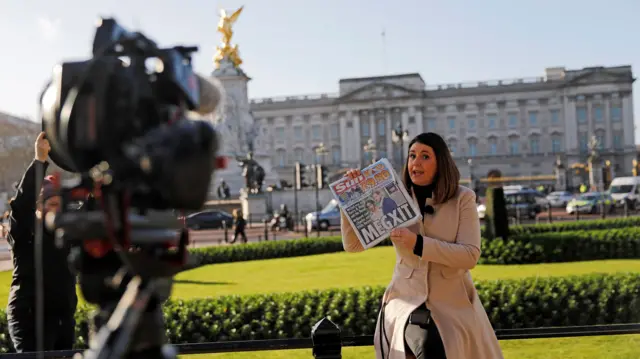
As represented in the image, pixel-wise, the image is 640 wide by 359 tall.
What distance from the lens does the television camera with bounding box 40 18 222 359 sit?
1237mm

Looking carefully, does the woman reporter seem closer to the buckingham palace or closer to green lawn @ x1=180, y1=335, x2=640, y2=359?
green lawn @ x1=180, y1=335, x2=640, y2=359

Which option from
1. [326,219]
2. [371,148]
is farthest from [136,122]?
[371,148]

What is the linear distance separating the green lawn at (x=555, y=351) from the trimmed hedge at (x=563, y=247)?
6.21 metres

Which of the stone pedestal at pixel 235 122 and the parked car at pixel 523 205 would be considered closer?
the parked car at pixel 523 205

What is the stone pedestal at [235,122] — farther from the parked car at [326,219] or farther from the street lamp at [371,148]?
the parked car at [326,219]

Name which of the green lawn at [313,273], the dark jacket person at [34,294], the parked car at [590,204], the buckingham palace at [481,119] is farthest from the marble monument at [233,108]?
the dark jacket person at [34,294]

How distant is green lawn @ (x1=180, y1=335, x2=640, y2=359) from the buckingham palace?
2620 inches

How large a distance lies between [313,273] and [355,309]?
18.1ft

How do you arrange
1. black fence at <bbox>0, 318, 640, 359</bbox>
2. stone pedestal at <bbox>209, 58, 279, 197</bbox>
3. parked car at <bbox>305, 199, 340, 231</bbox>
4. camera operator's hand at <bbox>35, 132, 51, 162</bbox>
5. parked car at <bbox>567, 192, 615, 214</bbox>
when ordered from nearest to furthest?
1. camera operator's hand at <bbox>35, 132, 51, 162</bbox>
2. black fence at <bbox>0, 318, 640, 359</bbox>
3. parked car at <bbox>305, 199, 340, 231</bbox>
4. parked car at <bbox>567, 192, 615, 214</bbox>
5. stone pedestal at <bbox>209, 58, 279, 197</bbox>

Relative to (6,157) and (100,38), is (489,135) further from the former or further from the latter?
(100,38)

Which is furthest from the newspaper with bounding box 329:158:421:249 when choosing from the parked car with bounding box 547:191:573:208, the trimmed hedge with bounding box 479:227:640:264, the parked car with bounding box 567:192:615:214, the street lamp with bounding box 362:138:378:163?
the parked car with bounding box 547:191:573:208

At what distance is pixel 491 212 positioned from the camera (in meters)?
12.5

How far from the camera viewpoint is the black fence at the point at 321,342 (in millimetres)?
3086

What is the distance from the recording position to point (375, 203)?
3139 mm
